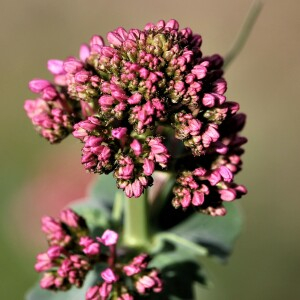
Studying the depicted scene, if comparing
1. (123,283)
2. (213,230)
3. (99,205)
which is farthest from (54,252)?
(213,230)

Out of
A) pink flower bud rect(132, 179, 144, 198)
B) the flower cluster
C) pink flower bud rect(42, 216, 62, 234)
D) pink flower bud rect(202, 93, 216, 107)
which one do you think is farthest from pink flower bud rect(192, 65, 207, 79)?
pink flower bud rect(42, 216, 62, 234)

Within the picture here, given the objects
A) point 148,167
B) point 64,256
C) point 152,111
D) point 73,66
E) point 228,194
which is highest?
point 73,66

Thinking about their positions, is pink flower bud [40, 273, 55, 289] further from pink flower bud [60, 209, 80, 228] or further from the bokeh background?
the bokeh background

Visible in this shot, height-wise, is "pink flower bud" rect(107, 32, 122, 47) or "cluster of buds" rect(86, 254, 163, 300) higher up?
"pink flower bud" rect(107, 32, 122, 47)

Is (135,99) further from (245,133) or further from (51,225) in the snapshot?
(245,133)

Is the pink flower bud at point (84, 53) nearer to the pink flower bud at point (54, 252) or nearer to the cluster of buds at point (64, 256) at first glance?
the cluster of buds at point (64, 256)

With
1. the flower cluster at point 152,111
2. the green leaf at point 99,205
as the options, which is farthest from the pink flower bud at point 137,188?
the green leaf at point 99,205

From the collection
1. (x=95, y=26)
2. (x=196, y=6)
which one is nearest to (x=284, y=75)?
(x=196, y=6)
